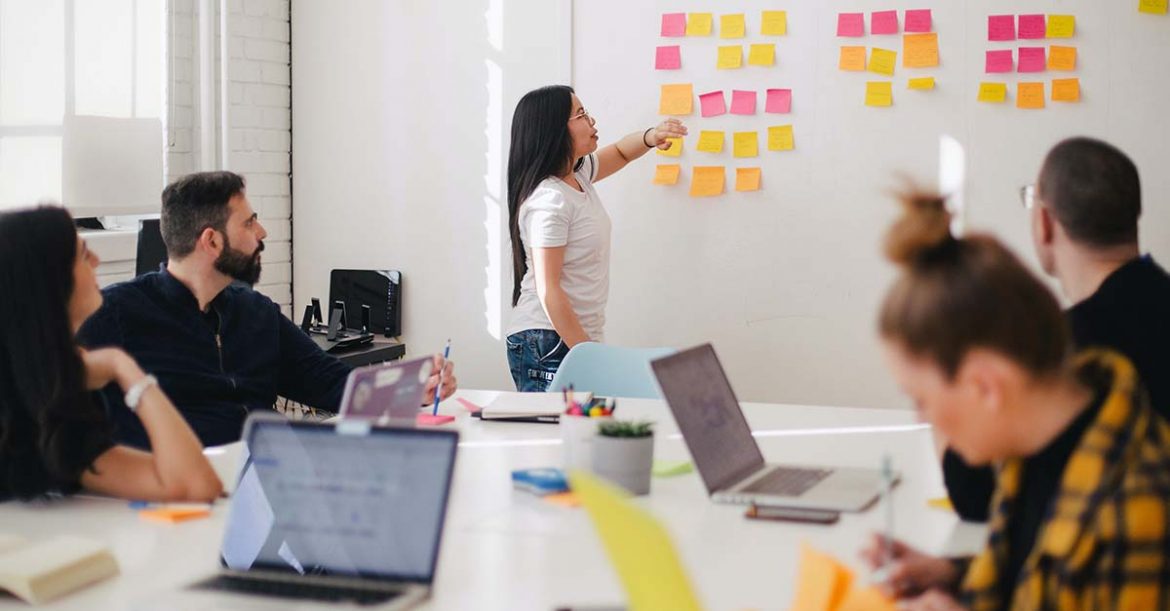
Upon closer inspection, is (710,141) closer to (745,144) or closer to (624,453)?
(745,144)

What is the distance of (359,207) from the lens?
5035 mm

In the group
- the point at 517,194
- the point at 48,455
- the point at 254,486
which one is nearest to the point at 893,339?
the point at 254,486

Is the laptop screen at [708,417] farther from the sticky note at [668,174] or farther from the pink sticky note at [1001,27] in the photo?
the pink sticky note at [1001,27]

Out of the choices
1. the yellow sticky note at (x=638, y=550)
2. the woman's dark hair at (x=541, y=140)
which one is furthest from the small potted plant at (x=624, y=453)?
the woman's dark hair at (x=541, y=140)

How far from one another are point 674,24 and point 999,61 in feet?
3.59

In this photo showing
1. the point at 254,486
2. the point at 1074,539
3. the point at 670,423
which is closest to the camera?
the point at 1074,539

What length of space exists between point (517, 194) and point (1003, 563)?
8.78ft

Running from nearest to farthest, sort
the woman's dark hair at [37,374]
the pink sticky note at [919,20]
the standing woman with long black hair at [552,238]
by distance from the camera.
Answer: the woman's dark hair at [37,374] < the standing woman with long black hair at [552,238] < the pink sticky note at [919,20]

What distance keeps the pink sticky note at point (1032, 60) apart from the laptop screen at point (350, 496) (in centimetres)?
311

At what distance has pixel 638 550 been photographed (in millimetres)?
1117

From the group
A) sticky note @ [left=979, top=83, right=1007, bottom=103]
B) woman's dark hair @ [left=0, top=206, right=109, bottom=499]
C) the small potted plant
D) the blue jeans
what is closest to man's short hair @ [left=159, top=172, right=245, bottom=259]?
woman's dark hair @ [left=0, top=206, right=109, bottom=499]

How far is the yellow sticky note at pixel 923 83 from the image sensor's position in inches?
164

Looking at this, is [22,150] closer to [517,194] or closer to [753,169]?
[517,194]

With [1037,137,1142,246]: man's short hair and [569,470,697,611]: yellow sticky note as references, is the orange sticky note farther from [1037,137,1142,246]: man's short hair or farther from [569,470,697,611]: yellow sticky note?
[569,470,697,611]: yellow sticky note
